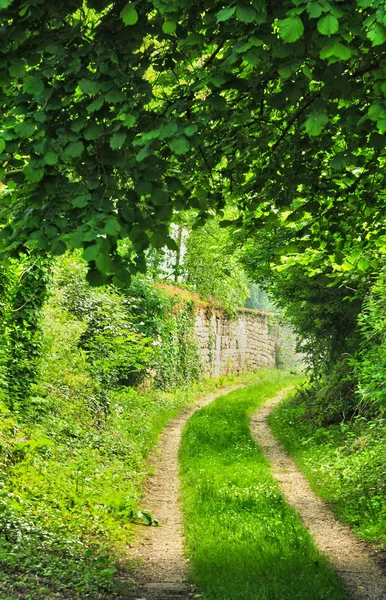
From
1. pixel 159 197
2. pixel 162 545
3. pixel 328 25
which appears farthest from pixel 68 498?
pixel 328 25

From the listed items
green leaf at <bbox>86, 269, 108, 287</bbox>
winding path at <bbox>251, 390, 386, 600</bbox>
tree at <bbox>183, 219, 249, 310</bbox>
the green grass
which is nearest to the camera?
green leaf at <bbox>86, 269, 108, 287</bbox>

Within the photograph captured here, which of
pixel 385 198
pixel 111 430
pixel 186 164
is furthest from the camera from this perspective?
pixel 111 430

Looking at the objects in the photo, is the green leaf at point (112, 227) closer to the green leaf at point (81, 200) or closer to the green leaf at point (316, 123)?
the green leaf at point (81, 200)

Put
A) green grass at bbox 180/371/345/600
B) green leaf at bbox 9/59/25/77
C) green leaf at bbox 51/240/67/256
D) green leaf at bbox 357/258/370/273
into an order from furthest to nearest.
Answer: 1. green leaf at bbox 357/258/370/273
2. green grass at bbox 180/371/345/600
3. green leaf at bbox 9/59/25/77
4. green leaf at bbox 51/240/67/256

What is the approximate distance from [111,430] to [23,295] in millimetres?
3567

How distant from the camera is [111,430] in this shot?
12.7 m

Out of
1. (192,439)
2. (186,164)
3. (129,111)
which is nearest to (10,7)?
(129,111)

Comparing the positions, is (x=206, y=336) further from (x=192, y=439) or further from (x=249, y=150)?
(x=249, y=150)

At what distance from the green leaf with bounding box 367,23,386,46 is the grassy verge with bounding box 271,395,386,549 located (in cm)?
635

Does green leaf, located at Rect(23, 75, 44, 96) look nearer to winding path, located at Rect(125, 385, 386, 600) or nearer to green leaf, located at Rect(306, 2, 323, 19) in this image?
green leaf, located at Rect(306, 2, 323, 19)

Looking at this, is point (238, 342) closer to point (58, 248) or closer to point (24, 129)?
point (58, 248)

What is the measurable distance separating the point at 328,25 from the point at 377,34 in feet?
0.93

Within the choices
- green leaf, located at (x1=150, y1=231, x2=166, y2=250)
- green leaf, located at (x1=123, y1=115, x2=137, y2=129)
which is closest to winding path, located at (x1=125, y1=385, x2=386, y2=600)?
green leaf, located at (x1=150, y1=231, x2=166, y2=250)

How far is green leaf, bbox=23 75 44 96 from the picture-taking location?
4.50 metres
